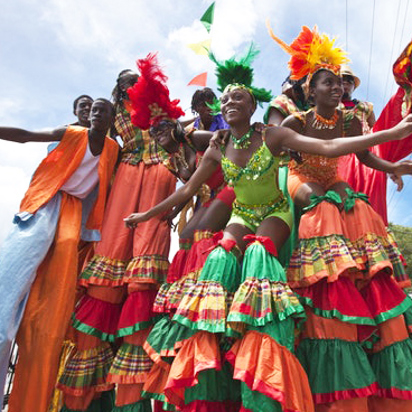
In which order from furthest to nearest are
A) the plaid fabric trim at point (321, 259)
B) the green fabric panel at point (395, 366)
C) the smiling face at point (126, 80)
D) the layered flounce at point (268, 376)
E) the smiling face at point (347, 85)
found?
the smiling face at point (126, 80) < the smiling face at point (347, 85) < the plaid fabric trim at point (321, 259) < the green fabric panel at point (395, 366) < the layered flounce at point (268, 376)

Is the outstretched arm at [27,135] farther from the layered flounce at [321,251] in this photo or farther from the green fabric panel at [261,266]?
the layered flounce at [321,251]

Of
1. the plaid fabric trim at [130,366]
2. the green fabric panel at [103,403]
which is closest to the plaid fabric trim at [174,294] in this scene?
the plaid fabric trim at [130,366]

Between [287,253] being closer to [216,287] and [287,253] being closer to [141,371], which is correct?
[216,287]

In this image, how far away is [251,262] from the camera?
228cm

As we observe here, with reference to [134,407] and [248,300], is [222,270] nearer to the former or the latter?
[248,300]

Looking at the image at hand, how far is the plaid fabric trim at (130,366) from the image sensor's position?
2.89 metres

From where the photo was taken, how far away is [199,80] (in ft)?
15.2

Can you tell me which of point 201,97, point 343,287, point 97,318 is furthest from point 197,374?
point 201,97

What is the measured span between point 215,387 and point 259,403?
1.20 feet

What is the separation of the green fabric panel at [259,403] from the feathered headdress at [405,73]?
2.25m

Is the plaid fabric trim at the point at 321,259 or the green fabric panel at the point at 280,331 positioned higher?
the plaid fabric trim at the point at 321,259

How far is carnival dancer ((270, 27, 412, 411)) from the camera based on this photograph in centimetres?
222

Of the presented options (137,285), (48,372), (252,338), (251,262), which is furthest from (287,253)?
(48,372)

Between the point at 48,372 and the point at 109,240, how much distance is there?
122 cm
